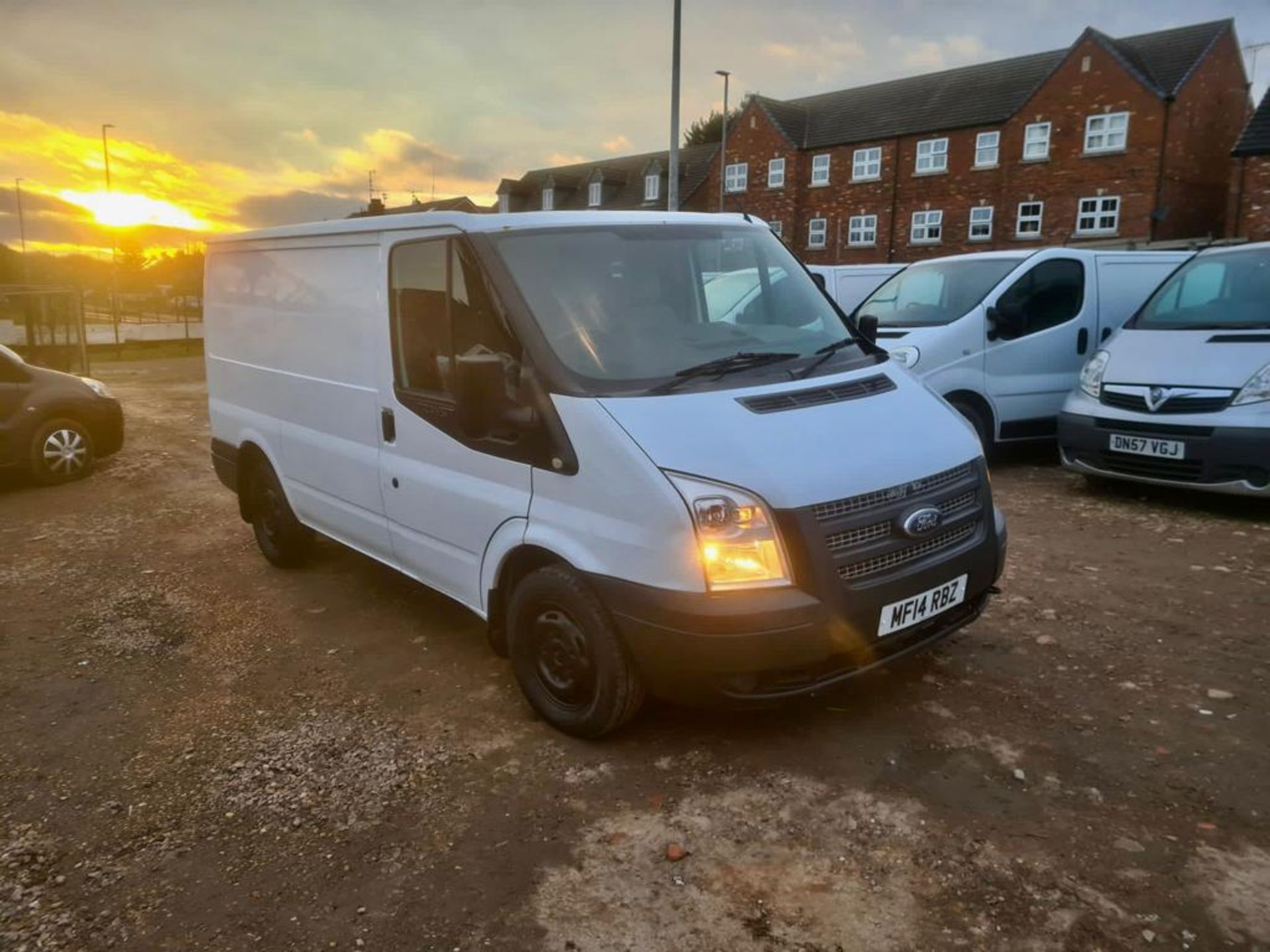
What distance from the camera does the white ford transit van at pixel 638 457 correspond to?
123 inches

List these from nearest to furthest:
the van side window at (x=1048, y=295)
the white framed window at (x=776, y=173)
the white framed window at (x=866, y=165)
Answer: the van side window at (x=1048, y=295)
the white framed window at (x=866, y=165)
the white framed window at (x=776, y=173)

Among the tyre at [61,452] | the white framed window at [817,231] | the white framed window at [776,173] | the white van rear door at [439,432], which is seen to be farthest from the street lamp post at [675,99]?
the white framed window at [776,173]

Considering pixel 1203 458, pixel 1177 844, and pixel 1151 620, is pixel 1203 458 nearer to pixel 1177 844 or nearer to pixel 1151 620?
pixel 1151 620

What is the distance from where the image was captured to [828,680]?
3.28 metres

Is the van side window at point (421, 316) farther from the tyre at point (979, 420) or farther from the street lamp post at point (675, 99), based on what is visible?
the street lamp post at point (675, 99)

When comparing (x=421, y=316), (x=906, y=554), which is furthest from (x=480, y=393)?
(x=906, y=554)

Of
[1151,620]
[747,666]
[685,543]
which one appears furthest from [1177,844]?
[1151,620]

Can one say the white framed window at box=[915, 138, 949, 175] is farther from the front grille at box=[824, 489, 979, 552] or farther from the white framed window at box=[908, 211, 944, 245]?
the front grille at box=[824, 489, 979, 552]

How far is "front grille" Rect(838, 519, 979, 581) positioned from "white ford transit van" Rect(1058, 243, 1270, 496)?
3.88 meters

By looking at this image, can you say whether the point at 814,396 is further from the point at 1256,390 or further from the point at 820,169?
the point at 820,169

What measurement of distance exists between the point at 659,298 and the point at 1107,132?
3591 centimetres

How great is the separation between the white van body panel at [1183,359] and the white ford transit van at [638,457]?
379 centimetres

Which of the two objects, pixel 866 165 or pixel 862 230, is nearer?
pixel 866 165

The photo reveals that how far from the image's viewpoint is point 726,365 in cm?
370
